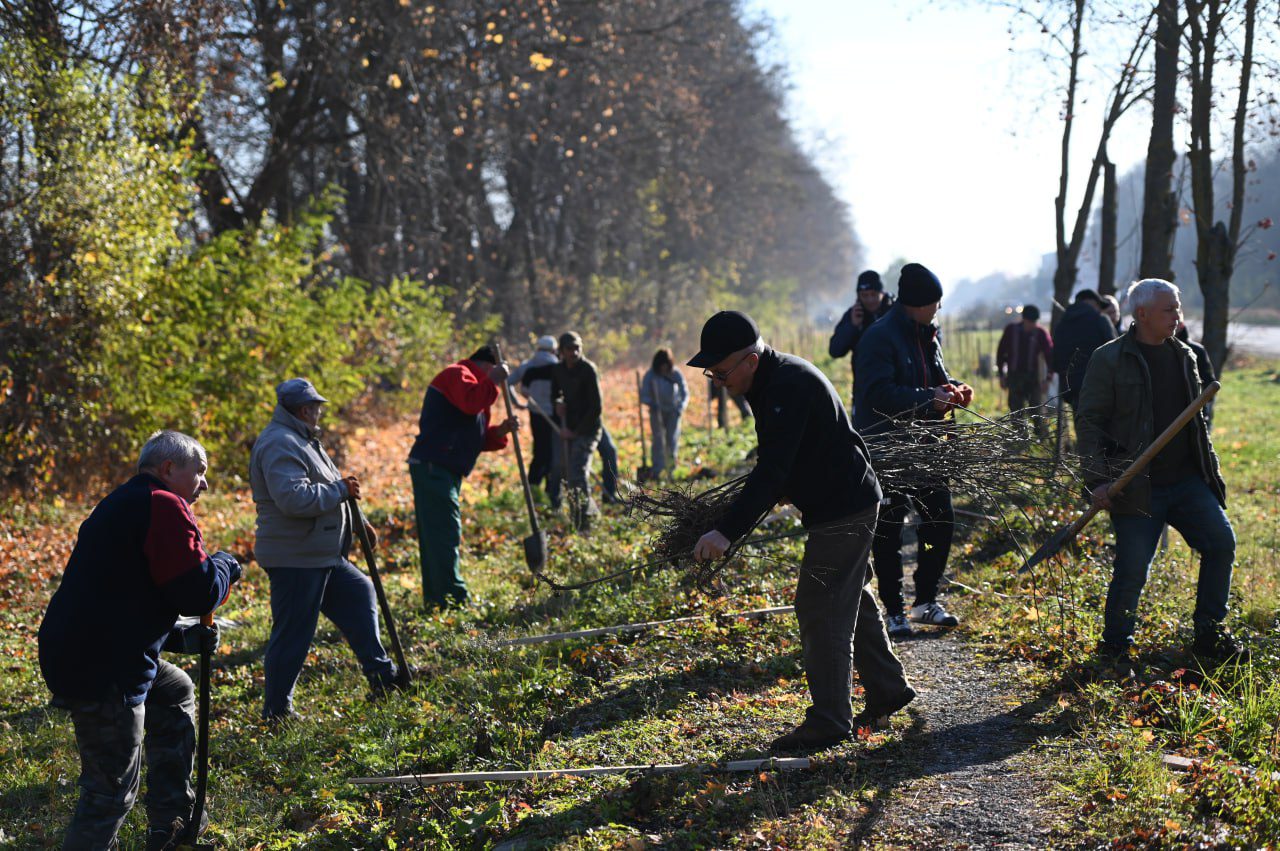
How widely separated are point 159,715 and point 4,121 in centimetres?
924

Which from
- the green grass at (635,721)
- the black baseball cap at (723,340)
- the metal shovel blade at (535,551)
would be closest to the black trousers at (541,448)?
the green grass at (635,721)

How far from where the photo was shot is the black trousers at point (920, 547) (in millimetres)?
6273

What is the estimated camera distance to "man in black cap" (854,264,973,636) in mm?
6007

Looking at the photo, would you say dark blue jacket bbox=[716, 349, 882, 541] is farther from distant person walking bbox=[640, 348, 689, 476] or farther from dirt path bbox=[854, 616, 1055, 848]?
distant person walking bbox=[640, 348, 689, 476]

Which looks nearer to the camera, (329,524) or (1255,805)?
(1255,805)

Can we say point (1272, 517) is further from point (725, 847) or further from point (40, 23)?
point (40, 23)

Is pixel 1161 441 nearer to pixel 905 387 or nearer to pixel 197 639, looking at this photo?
pixel 905 387

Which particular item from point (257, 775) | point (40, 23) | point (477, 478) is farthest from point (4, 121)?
point (257, 775)

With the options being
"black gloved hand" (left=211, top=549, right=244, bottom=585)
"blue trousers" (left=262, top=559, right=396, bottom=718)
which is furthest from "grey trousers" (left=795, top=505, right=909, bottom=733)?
"blue trousers" (left=262, top=559, right=396, bottom=718)

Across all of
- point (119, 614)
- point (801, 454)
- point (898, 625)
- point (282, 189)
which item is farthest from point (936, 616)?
point (282, 189)

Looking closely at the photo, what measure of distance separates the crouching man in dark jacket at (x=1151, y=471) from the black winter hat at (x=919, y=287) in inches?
36.0

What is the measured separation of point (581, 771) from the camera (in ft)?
16.5

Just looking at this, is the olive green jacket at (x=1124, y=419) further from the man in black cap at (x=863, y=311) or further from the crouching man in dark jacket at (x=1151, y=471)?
the man in black cap at (x=863, y=311)

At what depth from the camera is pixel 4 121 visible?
1148cm
